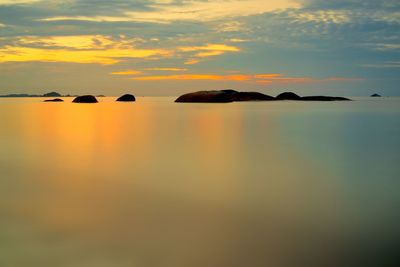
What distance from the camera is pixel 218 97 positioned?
11981cm

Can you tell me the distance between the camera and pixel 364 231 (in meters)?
8.04

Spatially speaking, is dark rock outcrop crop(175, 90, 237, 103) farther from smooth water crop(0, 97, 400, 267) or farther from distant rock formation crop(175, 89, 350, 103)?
smooth water crop(0, 97, 400, 267)

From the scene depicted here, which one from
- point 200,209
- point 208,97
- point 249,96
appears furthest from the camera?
point 249,96

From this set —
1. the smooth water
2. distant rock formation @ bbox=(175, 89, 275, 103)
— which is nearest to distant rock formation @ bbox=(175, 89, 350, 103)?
distant rock formation @ bbox=(175, 89, 275, 103)

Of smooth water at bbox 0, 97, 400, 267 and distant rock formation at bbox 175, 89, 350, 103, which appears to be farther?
distant rock formation at bbox 175, 89, 350, 103

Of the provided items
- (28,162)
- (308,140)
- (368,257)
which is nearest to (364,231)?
(368,257)

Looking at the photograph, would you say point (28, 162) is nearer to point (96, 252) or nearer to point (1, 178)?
point (1, 178)

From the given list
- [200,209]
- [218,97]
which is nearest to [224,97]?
[218,97]

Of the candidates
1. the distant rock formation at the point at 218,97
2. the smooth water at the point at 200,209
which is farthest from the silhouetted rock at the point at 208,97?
the smooth water at the point at 200,209

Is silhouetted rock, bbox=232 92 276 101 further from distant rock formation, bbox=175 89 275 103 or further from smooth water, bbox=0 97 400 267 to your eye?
smooth water, bbox=0 97 400 267

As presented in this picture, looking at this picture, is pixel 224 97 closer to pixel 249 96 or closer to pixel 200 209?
pixel 249 96

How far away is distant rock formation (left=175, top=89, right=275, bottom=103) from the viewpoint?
4665 inches

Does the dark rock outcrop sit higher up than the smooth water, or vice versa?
the dark rock outcrop

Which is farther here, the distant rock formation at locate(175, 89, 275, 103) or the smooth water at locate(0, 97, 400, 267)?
the distant rock formation at locate(175, 89, 275, 103)
